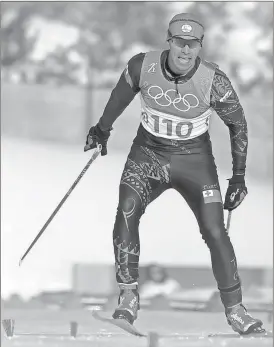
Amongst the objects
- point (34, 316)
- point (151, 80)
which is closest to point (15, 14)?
point (34, 316)

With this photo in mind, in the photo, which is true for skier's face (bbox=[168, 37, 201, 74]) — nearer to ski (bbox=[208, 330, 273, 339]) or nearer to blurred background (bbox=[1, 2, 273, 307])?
ski (bbox=[208, 330, 273, 339])

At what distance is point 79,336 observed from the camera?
520 centimetres

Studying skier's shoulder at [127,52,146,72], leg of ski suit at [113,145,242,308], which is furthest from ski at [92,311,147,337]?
skier's shoulder at [127,52,146,72]

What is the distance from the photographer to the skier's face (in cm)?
475

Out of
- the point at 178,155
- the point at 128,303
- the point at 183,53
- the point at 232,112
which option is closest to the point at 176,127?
the point at 178,155

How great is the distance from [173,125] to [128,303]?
0.93m

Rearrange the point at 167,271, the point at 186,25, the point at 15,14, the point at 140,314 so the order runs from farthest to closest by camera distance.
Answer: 1. the point at 15,14
2. the point at 167,271
3. the point at 140,314
4. the point at 186,25

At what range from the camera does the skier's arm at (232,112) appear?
16.0 feet

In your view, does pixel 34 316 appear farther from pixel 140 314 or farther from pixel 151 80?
pixel 151 80

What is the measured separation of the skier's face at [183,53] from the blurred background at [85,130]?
13.1 feet

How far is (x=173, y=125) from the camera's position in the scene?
4949 millimetres

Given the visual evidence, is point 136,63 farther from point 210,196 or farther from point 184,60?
point 210,196

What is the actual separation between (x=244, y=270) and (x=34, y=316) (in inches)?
114

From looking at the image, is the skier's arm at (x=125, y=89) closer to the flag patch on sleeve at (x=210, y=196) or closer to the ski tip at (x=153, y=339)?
the flag patch on sleeve at (x=210, y=196)
